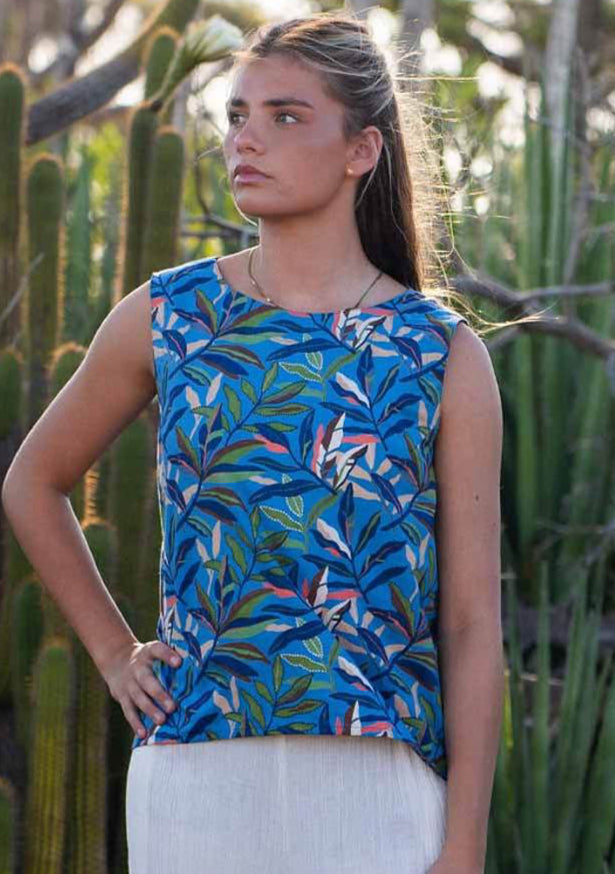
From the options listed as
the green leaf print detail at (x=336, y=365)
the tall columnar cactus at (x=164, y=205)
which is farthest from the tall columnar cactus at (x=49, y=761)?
the tall columnar cactus at (x=164, y=205)

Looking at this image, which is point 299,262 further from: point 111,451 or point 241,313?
point 111,451

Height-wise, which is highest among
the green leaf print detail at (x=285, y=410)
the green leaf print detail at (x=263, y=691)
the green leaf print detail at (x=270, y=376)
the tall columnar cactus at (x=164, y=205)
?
the tall columnar cactus at (x=164, y=205)

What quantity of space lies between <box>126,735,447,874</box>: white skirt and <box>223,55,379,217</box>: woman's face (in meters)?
0.63

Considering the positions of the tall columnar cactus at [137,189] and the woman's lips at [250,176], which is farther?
the tall columnar cactus at [137,189]

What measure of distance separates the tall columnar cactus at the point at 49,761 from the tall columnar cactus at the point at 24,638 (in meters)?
0.19


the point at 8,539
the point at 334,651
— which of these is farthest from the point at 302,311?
the point at 8,539

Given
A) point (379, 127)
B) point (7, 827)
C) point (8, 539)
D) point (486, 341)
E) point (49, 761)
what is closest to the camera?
point (379, 127)

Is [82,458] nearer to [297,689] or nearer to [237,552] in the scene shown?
[237,552]

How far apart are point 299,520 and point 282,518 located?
0.8 inches

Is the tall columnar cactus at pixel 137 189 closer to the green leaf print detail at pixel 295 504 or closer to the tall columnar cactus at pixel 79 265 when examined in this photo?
the tall columnar cactus at pixel 79 265

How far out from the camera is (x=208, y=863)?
1.77m

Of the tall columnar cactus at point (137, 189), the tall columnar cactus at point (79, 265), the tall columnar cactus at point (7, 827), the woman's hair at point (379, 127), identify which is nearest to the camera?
the woman's hair at point (379, 127)

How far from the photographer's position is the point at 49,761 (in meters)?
2.48

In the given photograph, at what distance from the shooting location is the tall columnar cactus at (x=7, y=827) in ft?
7.70
